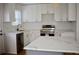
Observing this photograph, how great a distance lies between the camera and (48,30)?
1508 millimetres

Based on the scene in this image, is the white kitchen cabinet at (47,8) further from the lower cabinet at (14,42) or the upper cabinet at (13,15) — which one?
the lower cabinet at (14,42)

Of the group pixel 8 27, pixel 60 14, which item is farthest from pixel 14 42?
pixel 60 14

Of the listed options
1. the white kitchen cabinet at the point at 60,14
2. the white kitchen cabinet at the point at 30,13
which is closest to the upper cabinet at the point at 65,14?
the white kitchen cabinet at the point at 60,14

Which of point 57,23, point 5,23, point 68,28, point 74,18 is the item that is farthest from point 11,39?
point 74,18

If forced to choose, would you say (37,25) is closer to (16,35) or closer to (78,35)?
(16,35)

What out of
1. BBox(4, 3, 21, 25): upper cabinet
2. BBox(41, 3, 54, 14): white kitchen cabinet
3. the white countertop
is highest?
BBox(41, 3, 54, 14): white kitchen cabinet

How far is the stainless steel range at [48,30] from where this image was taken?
1459 mm

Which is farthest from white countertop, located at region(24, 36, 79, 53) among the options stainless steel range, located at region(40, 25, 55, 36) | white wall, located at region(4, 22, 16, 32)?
white wall, located at region(4, 22, 16, 32)

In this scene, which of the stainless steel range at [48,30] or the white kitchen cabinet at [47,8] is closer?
the white kitchen cabinet at [47,8]

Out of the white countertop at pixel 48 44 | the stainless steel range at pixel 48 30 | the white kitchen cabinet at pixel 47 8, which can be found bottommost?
the white countertop at pixel 48 44

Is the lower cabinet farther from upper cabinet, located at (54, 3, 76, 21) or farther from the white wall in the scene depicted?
upper cabinet, located at (54, 3, 76, 21)

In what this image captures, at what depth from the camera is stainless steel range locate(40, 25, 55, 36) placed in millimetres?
1459

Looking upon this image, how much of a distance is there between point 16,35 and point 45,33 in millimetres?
371

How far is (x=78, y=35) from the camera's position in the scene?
1408 millimetres
